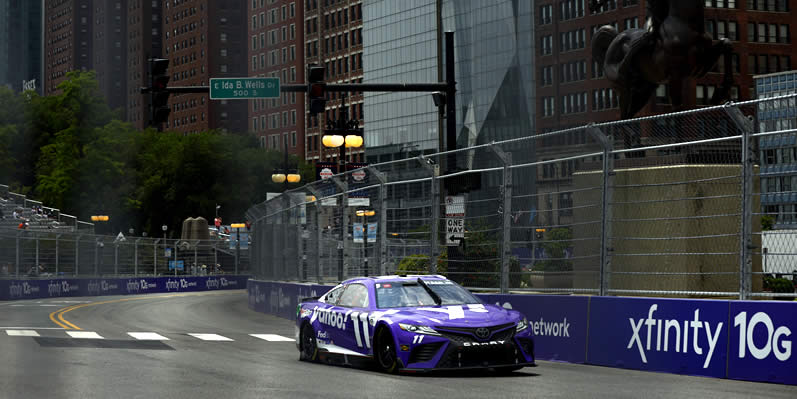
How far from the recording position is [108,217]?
101 metres

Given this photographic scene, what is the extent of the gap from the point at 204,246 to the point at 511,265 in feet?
182

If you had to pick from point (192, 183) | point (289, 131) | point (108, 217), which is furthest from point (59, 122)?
point (289, 131)

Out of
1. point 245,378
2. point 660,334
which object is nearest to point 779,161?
point 660,334

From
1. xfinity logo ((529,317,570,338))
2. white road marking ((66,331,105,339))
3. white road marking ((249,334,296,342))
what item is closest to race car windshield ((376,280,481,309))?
xfinity logo ((529,317,570,338))

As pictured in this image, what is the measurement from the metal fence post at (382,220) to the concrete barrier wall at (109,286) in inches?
1223

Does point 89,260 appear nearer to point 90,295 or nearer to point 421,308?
point 90,295

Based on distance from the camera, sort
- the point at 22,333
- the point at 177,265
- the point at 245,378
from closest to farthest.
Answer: the point at 245,378 → the point at 22,333 → the point at 177,265

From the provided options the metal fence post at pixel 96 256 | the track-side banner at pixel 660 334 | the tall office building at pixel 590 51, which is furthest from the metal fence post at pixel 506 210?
the tall office building at pixel 590 51

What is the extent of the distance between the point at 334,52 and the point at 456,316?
142 meters

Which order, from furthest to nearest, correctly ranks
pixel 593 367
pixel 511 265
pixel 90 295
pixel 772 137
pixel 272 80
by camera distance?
pixel 90 295 → pixel 272 80 → pixel 511 265 → pixel 593 367 → pixel 772 137

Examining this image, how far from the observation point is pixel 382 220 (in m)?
23.1

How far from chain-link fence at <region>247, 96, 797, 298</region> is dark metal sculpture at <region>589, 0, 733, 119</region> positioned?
2.17 meters

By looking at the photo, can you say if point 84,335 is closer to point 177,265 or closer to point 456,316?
point 456,316

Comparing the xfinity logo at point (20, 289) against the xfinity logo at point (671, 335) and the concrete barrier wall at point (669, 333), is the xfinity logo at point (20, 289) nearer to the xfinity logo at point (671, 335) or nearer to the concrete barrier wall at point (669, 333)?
the concrete barrier wall at point (669, 333)
